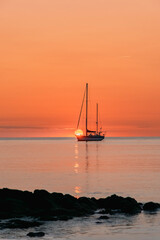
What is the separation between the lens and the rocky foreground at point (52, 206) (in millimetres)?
26191

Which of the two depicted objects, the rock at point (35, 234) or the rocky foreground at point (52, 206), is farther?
the rocky foreground at point (52, 206)

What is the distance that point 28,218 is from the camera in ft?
84.5

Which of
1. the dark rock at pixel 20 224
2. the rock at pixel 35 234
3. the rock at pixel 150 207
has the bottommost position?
the rock at pixel 35 234

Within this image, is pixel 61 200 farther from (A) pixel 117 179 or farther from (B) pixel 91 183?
(A) pixel 117 179

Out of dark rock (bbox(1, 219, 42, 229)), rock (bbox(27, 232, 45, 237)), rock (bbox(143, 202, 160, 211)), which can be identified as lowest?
rock (bbox(27, 232, 45, 237))

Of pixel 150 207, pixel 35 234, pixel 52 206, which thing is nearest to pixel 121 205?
pixel 150 207

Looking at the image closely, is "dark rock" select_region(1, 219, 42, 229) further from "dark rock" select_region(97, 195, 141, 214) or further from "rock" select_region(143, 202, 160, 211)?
"rock" select_region(143, 202, 160, 211)

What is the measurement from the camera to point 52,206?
90.8 ft

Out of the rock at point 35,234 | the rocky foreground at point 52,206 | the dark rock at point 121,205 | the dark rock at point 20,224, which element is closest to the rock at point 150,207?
the rocky foreground at point 52,206

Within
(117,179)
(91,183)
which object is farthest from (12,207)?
(117,179)

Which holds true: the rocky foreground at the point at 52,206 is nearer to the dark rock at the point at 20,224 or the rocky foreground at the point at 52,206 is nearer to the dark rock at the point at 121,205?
the dark rock at the point at 121,205

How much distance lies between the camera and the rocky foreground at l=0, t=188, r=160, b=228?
2619cm

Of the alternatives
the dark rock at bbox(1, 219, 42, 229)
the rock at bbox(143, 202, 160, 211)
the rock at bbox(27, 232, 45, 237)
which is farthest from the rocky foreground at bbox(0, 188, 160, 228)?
the rock at bbox(27, 232, 45, 237)

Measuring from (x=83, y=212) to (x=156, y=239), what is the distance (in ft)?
22.5
